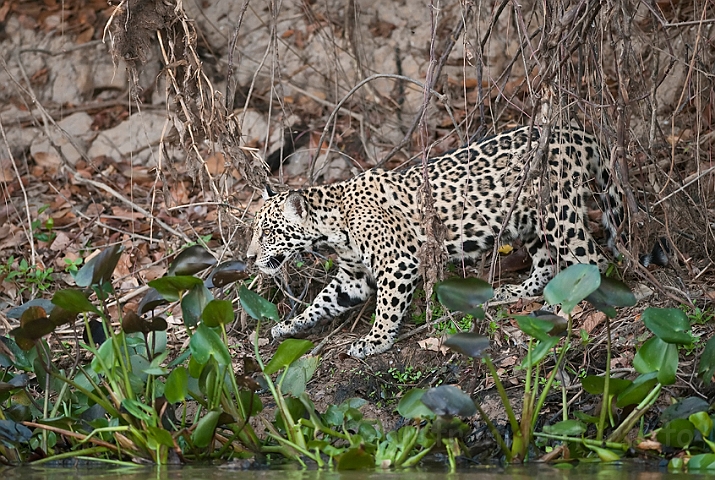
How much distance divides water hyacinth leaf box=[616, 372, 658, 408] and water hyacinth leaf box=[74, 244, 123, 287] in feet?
8.84

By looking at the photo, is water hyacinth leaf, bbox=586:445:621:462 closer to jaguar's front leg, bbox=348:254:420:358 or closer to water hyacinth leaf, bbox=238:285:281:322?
water hyacinth leaf, bbox=238:285:281:322

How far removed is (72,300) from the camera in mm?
5102

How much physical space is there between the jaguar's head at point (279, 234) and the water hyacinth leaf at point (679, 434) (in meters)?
3.05

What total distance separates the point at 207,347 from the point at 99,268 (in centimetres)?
68

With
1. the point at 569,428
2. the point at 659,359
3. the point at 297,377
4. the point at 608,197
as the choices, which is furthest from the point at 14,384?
the point at 608,197

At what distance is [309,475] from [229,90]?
11.4ft

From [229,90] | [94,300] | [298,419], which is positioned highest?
[229,90]

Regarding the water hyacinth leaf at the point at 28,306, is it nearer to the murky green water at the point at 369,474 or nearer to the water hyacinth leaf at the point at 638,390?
the murky green water at the point at 369,474

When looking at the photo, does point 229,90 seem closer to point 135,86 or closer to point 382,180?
point 135,86

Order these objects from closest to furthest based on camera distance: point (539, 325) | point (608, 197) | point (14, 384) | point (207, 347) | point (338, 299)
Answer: point (539, 325) < point (207, 347) < point (14, 384) < point (608, 197) < point (338, 299)

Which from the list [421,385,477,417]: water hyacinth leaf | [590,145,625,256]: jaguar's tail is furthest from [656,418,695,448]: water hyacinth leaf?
[590,145,625,256]: jaguar's tail

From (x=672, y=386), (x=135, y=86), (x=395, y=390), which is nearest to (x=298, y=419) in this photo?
(x=395, y=390)

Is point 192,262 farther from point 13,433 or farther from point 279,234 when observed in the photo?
point 279,234

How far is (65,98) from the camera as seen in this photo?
1076cm
